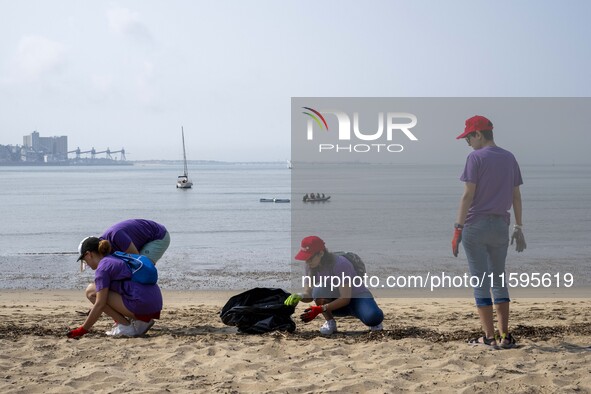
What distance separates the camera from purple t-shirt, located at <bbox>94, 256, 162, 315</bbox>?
5980 millimetres

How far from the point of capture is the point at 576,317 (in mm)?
6977

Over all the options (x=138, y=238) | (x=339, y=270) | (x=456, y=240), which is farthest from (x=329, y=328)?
(x=138, y=238)

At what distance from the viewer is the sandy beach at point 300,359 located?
455 cm

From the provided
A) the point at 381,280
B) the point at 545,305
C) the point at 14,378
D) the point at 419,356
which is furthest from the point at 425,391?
the point at 381,280

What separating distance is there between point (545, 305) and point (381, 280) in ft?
15.5

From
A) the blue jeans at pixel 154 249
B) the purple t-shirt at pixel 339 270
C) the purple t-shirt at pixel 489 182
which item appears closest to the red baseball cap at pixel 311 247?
the purple t-shirt at pixel 339 270

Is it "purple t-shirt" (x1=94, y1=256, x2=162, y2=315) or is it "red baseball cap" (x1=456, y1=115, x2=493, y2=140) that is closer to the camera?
"red baseball cap" (x1=456, y1=115, x2=493, y2=140)

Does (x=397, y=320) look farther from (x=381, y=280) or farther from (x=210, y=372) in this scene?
(x=381, y=280)

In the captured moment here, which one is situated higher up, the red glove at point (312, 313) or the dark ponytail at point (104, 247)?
the dark ponytail at point (104, 247)

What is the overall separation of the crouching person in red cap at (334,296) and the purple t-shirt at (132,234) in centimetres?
150

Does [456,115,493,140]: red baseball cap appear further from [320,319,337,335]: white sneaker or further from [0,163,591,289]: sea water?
[0,163,591,289]: sea water

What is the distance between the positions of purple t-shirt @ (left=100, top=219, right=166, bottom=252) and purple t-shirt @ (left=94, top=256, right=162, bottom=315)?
39cm

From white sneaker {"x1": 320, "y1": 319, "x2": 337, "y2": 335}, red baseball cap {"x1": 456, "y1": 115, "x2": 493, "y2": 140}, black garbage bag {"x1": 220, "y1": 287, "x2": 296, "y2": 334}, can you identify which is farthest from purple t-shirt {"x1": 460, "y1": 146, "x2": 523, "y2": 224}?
black garbage bag {"x1": 220, "y1": 287, "x2": 296, "y2": 334}

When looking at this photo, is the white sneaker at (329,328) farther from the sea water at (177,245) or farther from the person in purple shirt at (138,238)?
the sea water at (177,245)
